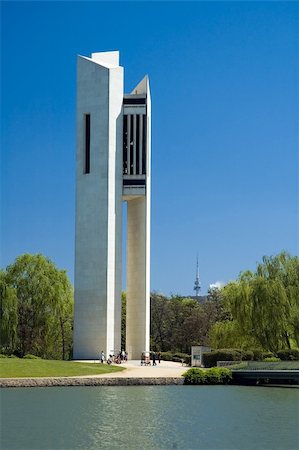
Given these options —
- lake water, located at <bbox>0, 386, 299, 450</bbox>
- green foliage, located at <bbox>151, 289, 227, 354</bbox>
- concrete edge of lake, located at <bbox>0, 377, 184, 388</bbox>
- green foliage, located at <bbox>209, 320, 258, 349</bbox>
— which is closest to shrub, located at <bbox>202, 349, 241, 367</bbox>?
concrete edge of lake, located at <bbox>0, 377, 184, 388</bbox>

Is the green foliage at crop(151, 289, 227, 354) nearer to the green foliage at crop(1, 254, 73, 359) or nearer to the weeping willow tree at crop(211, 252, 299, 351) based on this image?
the green foliage at crop(1, 254, 73, 359)

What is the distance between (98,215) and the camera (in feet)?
182

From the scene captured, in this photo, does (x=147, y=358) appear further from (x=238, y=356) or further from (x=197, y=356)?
(x=238, y=356)

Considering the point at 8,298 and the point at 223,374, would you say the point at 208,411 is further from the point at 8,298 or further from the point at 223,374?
the point at 8,298

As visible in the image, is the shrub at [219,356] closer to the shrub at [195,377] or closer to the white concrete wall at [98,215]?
the shrub at [195,377]

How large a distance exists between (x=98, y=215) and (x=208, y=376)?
63.0 feet

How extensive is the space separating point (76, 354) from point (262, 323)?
1251 cm

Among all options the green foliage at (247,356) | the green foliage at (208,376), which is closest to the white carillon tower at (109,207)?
the green foliage at (247,356)

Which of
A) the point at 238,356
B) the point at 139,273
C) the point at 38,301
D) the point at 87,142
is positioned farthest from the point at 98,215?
the point at 238,356

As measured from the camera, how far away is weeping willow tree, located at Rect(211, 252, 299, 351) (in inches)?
2115

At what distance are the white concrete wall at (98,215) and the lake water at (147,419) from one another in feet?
63.9

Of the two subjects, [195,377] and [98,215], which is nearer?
[195,377]

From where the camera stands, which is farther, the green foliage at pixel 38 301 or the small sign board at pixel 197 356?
the green foliage at pixel 38 301

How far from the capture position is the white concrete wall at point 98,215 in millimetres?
54219
